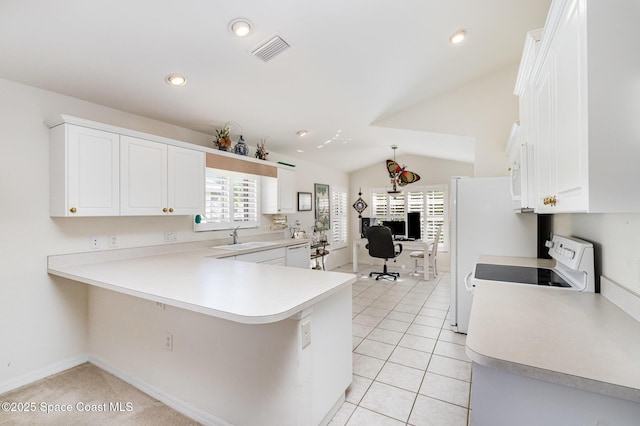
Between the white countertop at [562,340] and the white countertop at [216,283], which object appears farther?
the white countertop at [216,283]

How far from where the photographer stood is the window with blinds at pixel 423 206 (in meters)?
6.38

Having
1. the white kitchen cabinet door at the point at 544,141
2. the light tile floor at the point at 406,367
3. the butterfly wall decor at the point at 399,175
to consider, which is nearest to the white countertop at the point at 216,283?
the light tile floor at the point at 406,367

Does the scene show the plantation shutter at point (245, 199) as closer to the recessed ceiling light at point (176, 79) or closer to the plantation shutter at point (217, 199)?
the plantation shutter at point (217, 199)

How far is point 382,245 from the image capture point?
5449mm

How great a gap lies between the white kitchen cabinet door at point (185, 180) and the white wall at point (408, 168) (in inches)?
183

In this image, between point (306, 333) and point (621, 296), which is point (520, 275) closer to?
point (621, 296)

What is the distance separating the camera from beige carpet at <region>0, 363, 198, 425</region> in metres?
1.83

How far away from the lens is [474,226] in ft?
10.4

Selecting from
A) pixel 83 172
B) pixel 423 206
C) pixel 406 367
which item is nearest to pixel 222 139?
pixel 83 172

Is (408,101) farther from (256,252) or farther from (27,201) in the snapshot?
(27,201)

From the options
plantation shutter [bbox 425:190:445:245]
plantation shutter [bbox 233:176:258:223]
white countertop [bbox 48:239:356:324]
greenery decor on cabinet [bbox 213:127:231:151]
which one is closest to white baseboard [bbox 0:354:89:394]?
white countertop [bbox 48:239:356:324]

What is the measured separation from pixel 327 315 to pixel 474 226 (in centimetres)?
222

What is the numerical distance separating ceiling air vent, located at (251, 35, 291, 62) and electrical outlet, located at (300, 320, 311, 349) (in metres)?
1.97

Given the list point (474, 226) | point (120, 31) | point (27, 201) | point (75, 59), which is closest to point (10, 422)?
point (27, 201)
